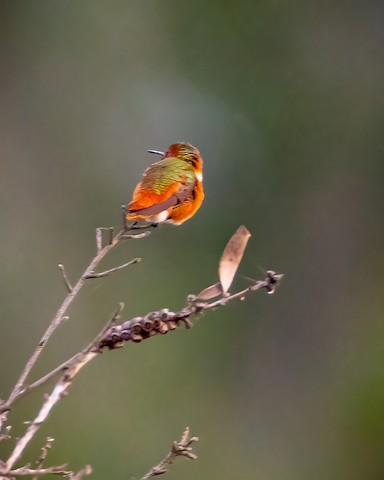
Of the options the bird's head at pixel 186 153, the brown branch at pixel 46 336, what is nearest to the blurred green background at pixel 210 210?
the bird's head at pixel 186 153

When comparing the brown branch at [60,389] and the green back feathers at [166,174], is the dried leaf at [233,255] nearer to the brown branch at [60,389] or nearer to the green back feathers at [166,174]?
the brown branch at [60,389]

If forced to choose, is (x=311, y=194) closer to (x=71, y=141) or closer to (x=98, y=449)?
(x=71, y=141)

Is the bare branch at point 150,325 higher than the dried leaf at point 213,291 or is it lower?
lower

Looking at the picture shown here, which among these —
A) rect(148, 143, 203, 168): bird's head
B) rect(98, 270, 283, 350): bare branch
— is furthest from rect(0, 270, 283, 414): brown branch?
rect(148, 143, 203, 168): bird's head

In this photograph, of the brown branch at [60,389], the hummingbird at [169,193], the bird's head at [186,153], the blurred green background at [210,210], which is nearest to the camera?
the brown branch at [60,389]

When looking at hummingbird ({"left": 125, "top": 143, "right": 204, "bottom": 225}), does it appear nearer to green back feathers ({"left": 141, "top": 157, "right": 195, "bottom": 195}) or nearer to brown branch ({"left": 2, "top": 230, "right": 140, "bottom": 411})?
green back feathers ({"left": 141, "top": 157, "right": 195, "bottom": 195})

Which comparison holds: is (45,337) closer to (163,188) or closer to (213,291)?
(213,291)
